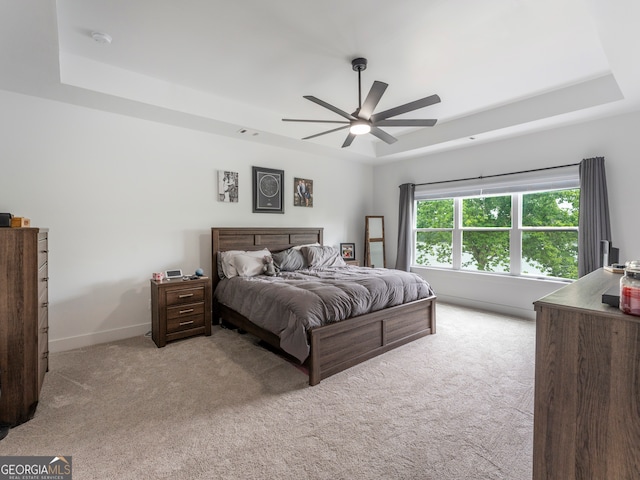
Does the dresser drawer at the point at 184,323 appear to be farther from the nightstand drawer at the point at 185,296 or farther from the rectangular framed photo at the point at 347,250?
the rectangular framed photo at the point at 347,250

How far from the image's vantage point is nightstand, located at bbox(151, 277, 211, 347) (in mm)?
3301

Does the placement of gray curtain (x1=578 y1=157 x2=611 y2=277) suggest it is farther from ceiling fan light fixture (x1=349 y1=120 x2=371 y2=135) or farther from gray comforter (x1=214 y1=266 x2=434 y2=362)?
ceiling fan light fixture (x1=349 y1=120 x2=371 y2=135)

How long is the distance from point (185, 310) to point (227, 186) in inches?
72.1

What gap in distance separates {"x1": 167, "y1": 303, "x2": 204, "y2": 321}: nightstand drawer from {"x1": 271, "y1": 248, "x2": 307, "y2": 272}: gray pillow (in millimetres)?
1164

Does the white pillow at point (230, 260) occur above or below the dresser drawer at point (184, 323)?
above

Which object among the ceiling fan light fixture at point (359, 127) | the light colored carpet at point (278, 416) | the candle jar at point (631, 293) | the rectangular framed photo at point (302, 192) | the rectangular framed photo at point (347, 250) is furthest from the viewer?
the rectangular framed photo at point (347, 250)

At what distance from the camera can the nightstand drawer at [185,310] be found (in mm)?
3359

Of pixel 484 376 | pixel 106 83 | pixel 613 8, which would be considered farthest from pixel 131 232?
pixel 613 8

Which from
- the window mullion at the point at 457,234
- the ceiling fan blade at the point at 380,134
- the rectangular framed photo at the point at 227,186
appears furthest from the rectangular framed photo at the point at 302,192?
the window mullion at the point at 457,234

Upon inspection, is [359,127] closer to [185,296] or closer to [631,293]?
[631,293]

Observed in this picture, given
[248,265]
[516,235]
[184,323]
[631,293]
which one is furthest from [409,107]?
[184,323]

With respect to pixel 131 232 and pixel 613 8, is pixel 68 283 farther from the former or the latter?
pixel 613 8

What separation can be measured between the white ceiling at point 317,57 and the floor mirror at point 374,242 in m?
2.32

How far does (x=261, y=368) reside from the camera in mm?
2785
